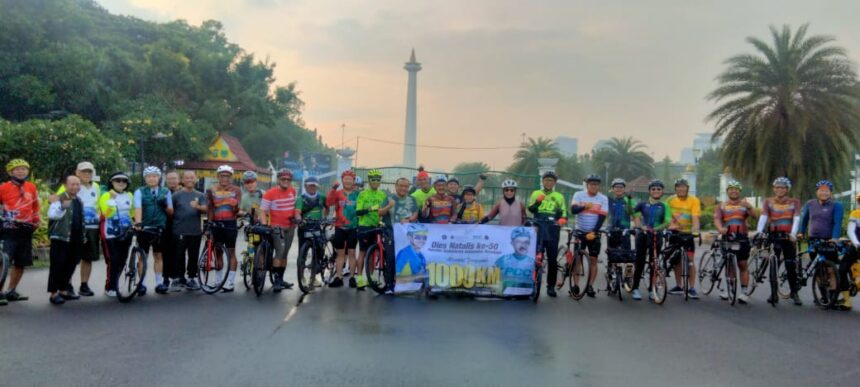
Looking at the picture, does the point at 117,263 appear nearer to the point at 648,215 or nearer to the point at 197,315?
the point at 197,315

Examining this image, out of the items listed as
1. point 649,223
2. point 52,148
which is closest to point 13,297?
point 649,223

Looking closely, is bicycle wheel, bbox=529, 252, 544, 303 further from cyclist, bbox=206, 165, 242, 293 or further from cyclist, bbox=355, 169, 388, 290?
cyclist, bbox=206, 165, 242, 293

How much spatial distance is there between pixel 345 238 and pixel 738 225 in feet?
19.4

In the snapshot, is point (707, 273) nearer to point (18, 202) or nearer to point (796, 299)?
point (796, 299)

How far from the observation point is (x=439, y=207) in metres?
11.4

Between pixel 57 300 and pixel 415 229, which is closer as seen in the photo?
pixel 57 300

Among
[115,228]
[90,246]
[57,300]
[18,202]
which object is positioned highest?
[18,202]

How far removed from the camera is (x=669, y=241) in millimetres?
11148

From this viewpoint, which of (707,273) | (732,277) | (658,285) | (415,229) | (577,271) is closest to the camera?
(658,285)

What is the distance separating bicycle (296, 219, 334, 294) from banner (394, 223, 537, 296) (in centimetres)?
115

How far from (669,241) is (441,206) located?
11.3ft

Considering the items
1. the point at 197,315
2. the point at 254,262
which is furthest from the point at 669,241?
the point at 197,315

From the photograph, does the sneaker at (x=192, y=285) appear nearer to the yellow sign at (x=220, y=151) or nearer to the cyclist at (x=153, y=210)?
the cyclist at (x=153, y=210)

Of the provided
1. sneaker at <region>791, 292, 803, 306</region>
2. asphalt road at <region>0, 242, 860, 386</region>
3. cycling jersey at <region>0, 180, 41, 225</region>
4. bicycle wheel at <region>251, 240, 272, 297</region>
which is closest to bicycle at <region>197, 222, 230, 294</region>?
asphalt road at <region>0, 242, 860, 386</region>
